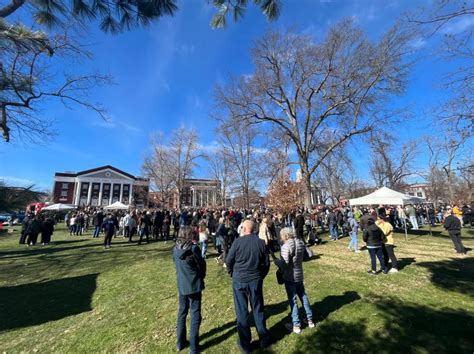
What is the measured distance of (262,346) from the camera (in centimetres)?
353

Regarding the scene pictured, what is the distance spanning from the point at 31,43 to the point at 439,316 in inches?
354

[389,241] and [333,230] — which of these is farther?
[333,230]

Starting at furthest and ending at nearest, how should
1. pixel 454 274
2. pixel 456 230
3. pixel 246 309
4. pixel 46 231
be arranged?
pixel 46 231, pixel 456 230, pixel 454 274, pixel 246 309

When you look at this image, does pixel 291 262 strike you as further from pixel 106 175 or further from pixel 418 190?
pixel 418 190

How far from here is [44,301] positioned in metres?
6.26

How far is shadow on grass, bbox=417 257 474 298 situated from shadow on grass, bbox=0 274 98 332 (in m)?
8.92

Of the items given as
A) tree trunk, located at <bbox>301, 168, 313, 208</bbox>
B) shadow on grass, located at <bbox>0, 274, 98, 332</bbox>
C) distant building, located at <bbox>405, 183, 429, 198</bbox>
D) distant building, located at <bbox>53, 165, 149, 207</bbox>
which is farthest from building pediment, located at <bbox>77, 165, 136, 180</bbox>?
distant building, located at <bbox>405, 183, 429, 198</bbox>

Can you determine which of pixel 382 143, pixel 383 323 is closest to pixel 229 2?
pixel 383 323

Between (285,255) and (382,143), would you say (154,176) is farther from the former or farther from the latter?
(285,255)

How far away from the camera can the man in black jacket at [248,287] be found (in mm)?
3459

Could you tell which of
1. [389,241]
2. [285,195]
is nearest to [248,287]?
[389,241]

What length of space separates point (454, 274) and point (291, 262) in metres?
5.92

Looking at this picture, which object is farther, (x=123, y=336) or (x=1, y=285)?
(x=1, y=285)

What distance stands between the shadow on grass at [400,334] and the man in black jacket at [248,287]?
667 millimetres
